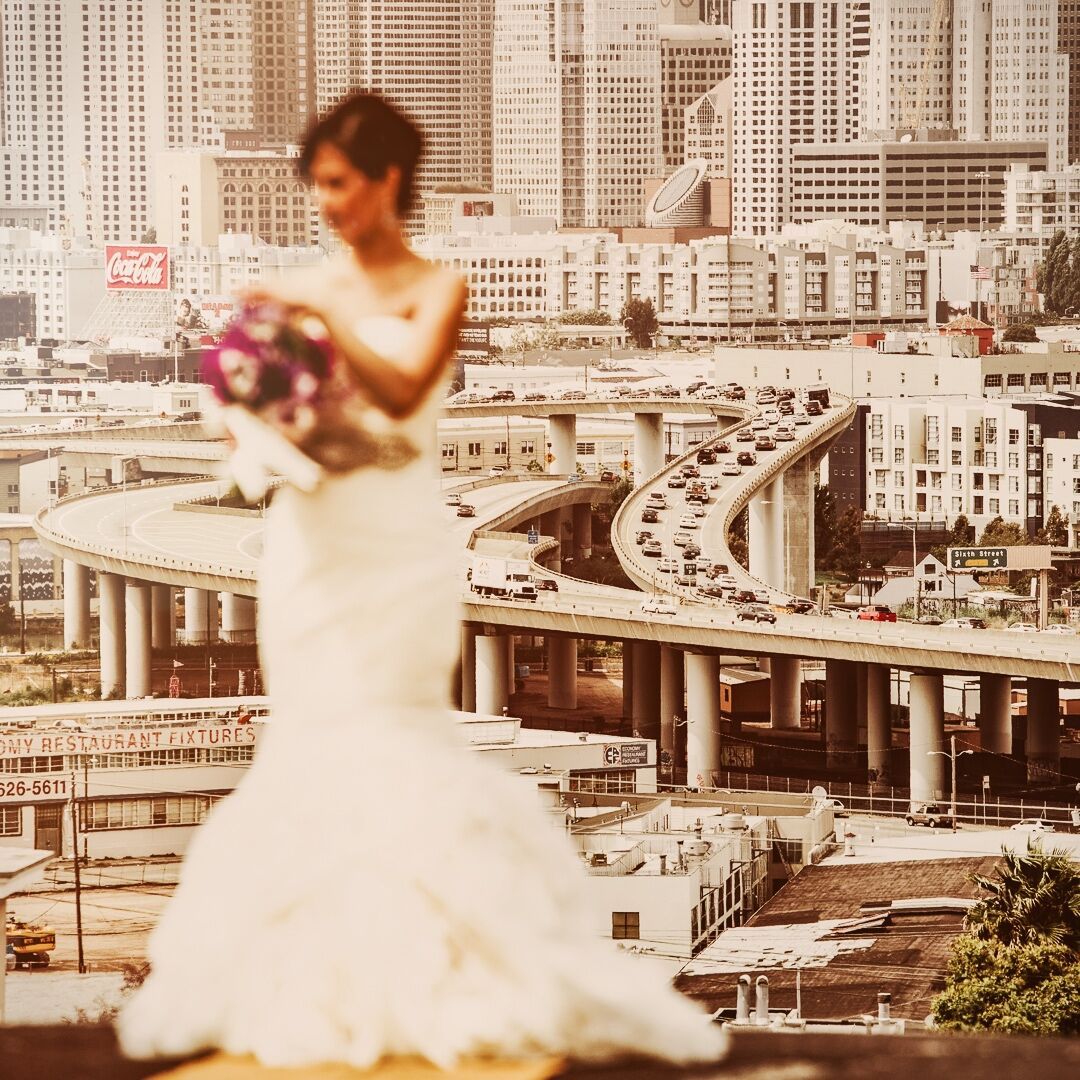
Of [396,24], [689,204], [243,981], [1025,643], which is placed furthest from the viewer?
[396,24]

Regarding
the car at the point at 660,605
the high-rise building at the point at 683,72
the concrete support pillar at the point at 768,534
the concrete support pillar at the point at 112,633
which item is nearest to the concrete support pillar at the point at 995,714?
the car at the point at 660,605

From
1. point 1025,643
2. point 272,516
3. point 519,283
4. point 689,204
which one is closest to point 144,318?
point 519,283

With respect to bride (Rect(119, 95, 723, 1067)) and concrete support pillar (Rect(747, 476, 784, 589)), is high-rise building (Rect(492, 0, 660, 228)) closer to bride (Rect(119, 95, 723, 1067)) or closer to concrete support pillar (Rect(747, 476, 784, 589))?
concrete support pillar (Rect(747, 476, 784, 589))

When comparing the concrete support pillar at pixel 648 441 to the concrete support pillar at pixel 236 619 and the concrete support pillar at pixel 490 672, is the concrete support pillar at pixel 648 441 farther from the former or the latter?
the concrete support pillar at pixel 490 672

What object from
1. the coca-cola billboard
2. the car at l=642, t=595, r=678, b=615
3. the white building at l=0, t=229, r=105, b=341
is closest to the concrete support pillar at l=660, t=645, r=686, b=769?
the car at l=642, t=595, r=678, b=615

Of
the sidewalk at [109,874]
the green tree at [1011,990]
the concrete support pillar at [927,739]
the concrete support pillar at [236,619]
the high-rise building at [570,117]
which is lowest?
the concrete support pillar at [236,619]

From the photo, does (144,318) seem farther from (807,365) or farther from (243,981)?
(243,981)

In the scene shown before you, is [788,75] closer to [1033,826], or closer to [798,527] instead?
[798,527]
